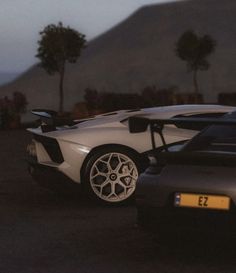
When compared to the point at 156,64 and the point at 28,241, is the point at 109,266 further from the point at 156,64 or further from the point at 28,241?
the point at 156,64

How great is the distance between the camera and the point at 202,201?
692cm

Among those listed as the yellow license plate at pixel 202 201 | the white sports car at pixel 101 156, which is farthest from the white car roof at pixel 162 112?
the yellow license plate at pixel 202 201

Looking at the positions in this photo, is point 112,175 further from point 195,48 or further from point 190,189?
point 195,48

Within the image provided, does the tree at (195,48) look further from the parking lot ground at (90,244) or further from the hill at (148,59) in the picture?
the parking lot ground at (90,244)

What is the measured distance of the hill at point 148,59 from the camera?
3462 inches

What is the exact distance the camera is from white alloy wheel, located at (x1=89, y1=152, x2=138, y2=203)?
34.1ft

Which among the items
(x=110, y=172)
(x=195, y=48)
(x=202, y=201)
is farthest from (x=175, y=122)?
(x=195, y=48)

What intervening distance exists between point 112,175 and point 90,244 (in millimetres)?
2590

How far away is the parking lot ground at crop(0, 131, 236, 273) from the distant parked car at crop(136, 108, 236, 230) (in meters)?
0.17

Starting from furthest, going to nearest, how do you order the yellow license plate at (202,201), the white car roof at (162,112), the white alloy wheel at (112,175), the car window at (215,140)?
1. the white car roof at (162,112)
2. the white alloy wheel at (112,175)
3. the car window at (215,140)
4. the yellow license plate at (202,201)

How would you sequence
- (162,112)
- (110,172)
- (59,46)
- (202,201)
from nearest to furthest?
(202,201) → (110,172) → (162,112) → (59,46)

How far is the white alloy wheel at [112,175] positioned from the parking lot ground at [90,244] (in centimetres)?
20

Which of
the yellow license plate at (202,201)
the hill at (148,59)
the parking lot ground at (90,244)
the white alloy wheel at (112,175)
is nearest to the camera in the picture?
the yellow license plate at (202,201)

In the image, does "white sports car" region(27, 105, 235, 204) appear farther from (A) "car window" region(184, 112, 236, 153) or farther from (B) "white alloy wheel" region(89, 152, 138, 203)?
(A) "car window" region(184, 112, 236, 153)
